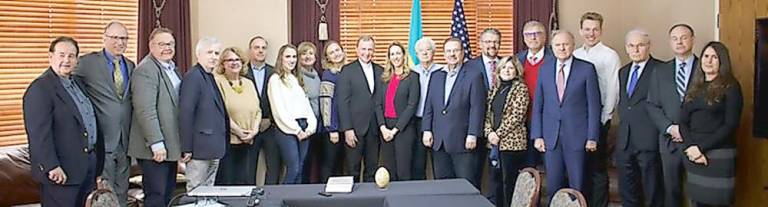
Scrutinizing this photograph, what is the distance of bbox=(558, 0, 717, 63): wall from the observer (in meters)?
5.84

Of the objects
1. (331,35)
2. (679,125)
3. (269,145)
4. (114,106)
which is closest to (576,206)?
(679,125)

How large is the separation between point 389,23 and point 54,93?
3440mm

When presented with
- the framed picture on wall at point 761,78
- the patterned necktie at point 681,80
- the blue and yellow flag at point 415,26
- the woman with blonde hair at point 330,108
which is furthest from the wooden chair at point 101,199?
the framed picture on wall at point 761,78

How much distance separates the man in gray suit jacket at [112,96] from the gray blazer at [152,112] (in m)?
0.09

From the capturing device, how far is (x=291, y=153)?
5.75 meters

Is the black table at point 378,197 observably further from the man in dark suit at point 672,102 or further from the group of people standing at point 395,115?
the man in dark suit at point 672,102

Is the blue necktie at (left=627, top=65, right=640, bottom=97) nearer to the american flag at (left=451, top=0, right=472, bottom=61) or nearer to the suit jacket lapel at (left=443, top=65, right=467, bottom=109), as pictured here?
the suit jacket lapel at (left=443, top=65, right=467, bottom=109)

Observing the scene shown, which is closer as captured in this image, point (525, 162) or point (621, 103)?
point (621, 103)

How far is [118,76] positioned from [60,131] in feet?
2.64

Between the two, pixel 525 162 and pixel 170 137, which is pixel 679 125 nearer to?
pixel 525 162

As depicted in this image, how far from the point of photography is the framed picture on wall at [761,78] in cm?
470

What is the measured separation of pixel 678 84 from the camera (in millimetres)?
4941

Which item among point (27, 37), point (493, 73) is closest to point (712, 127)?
point (493, 73)

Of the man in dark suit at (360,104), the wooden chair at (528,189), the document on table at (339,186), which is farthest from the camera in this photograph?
the man in dark suit at (360,104)
